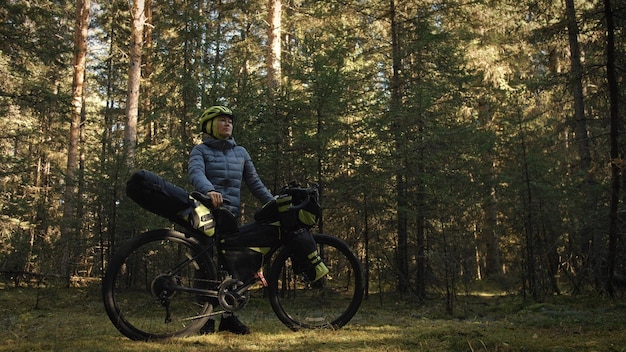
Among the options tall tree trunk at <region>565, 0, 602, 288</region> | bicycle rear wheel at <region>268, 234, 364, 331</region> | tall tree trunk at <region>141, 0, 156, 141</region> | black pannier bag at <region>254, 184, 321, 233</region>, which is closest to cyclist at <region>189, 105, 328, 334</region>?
black pannier bag at <region>254, 184, 321, 233</region>

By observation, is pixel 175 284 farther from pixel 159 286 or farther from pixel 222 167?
pixel 222 167

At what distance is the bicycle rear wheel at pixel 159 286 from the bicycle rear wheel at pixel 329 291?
0.68 meters

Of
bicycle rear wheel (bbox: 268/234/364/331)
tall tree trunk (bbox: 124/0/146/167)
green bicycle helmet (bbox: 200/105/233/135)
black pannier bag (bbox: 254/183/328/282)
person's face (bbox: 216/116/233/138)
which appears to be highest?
tall tree trunk (bbox: 124/0/146/167)

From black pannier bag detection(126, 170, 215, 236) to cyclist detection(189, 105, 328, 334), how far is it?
27 centimetres

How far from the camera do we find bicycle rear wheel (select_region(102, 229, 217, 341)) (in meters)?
3.66

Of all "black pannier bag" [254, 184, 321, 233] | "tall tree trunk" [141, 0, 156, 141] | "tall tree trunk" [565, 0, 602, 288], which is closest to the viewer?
"black pannier bag" [254, 184, 321, 233]

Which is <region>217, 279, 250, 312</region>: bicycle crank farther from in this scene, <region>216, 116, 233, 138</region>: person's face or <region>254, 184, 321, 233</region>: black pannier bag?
<region>216, 116, 233, 138</region>: person's face

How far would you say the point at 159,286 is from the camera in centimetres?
383

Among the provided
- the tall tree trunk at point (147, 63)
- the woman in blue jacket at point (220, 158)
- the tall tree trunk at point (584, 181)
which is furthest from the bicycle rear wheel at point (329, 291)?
the tall tree trunk at point (147, 63)

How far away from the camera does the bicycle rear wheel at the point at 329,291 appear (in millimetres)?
4301

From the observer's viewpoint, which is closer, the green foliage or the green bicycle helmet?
the green bicycle helmet

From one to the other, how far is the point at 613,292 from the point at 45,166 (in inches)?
1079

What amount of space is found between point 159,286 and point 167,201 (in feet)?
2.42

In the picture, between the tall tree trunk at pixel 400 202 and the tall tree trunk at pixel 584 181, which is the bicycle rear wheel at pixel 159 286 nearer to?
the tall tree trunk at pixel 400 202
